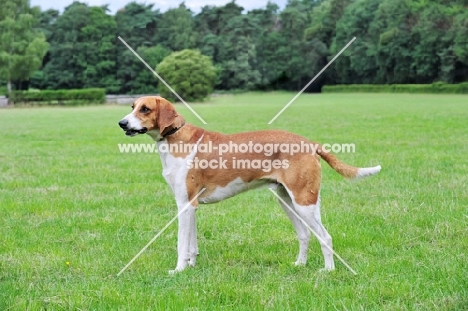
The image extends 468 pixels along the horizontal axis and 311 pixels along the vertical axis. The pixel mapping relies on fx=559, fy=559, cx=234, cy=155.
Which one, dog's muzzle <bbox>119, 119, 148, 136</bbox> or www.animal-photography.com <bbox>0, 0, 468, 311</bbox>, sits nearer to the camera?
www.animal-photography.com <bbox>0, 0, 468, 311</bbox>

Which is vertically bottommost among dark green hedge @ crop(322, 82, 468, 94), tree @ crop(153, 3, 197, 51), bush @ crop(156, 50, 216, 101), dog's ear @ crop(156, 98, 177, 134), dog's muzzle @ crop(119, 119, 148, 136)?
dark green hedge @ crop(322, 82, 468, 94)

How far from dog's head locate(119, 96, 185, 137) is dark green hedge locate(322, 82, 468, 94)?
218ft

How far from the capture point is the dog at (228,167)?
6.11 metres

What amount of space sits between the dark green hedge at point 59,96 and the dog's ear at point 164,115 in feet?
195

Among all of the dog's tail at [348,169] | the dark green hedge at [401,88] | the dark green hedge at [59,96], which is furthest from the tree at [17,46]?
the dog's tail at [348,169]

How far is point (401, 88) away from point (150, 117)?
241 feet

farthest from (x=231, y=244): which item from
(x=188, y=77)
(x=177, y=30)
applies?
(x=177, y=30)

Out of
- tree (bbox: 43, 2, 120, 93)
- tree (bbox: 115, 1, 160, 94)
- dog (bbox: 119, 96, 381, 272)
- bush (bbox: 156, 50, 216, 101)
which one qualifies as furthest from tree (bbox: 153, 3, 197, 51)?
dog (bbox: 119, 96, 381, 272)

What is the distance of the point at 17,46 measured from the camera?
2781 inches

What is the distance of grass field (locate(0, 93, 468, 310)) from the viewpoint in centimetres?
518

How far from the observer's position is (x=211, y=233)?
780 cm

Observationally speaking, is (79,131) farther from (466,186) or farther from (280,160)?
(280,160)

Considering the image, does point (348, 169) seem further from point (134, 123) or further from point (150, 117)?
point (134, 123)

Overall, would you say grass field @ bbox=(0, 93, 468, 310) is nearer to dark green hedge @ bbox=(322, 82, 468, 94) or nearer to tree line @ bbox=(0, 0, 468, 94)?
tree line @ bbox=(0, 0, 468, 94)
